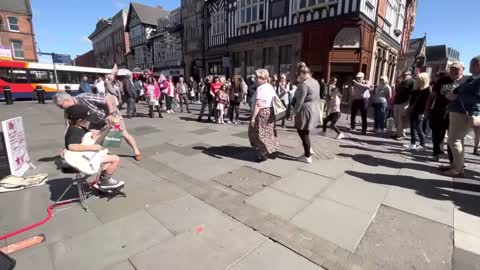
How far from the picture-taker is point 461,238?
7.71 feet

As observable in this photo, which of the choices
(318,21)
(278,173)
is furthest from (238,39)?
(278,173)

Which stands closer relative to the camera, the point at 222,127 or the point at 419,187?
the point at 419,187

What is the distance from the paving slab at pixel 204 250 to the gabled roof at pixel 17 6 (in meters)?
42.2

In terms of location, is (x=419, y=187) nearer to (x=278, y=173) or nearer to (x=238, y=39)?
(x=278, y=173)

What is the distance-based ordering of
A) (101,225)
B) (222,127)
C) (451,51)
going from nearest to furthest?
(101,225) < (222,127) < (451,51)

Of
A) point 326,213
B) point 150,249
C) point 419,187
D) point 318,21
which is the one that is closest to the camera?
point 150,249

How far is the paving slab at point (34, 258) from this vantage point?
1992 mm

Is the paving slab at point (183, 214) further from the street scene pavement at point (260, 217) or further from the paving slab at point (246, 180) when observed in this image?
the paving slab at point (246, 180)

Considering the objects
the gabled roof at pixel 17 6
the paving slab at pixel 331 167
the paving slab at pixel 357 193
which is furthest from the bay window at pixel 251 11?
the gabled roof at pixel 17 6

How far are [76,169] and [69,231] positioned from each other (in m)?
0.66

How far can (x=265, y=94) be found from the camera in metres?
4.16

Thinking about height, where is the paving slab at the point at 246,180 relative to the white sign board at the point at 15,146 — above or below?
below

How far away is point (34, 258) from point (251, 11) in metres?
17.8

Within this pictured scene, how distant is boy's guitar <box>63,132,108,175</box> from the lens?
8.43 feet
